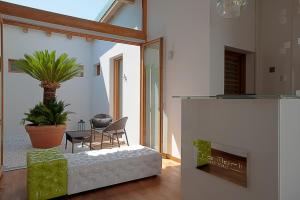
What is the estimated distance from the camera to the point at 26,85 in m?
6.25

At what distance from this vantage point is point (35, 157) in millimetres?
2543

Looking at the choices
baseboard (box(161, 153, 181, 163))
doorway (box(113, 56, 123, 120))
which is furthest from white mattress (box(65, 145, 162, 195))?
doorway (box(113, 56, 123, 120))

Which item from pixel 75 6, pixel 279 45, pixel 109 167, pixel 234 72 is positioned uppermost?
pixel 75 6

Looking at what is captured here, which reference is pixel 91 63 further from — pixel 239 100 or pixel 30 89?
pixel 239 100

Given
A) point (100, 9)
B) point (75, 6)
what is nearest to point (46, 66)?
point (75, 6)

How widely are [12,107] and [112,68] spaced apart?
9.60ft

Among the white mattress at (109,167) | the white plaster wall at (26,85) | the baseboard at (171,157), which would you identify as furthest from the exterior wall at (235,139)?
the white plaster wall at (26,85)

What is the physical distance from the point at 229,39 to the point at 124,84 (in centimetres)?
298

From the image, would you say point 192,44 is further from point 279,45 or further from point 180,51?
point 279,45

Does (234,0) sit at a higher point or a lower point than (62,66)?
higher

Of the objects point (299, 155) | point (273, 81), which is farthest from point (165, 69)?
point (299, 155)

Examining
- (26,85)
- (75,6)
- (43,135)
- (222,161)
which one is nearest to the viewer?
(222,161)

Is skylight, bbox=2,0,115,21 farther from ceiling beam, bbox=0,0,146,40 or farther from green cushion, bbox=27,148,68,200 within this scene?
green cushion, bbox=27,148,68,200

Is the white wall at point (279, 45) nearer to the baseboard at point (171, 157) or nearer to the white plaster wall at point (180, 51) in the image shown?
the white plaster wall at point (180, 51)
